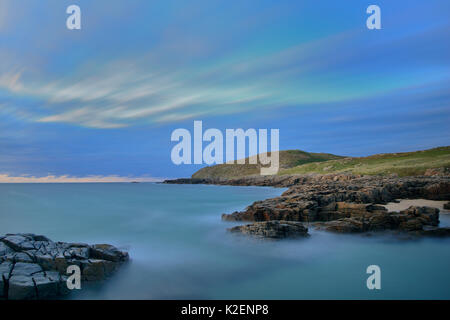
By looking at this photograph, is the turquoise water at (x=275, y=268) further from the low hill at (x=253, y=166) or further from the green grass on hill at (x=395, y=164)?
the low hill at (x=253, y=166)

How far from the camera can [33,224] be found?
18.8 meters

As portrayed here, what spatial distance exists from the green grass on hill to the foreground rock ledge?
165 feet

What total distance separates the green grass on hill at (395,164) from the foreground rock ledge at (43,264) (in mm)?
50313

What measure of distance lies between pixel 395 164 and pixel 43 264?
65190mm

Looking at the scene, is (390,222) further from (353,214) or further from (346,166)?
(346,166)

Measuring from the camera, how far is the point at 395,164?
191 feet

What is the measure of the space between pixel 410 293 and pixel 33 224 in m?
21.3

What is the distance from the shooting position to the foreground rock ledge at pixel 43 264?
6266 millimetres

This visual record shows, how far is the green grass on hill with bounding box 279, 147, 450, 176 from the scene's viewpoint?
155ft

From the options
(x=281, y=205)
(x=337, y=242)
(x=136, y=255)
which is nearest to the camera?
(x=136, y=255)

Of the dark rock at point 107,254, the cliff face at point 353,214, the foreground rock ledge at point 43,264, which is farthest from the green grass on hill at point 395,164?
the foreground rock ledge at point 43,264

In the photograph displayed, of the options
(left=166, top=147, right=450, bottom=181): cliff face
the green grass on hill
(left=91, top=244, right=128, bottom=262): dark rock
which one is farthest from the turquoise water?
the green grass on hill
